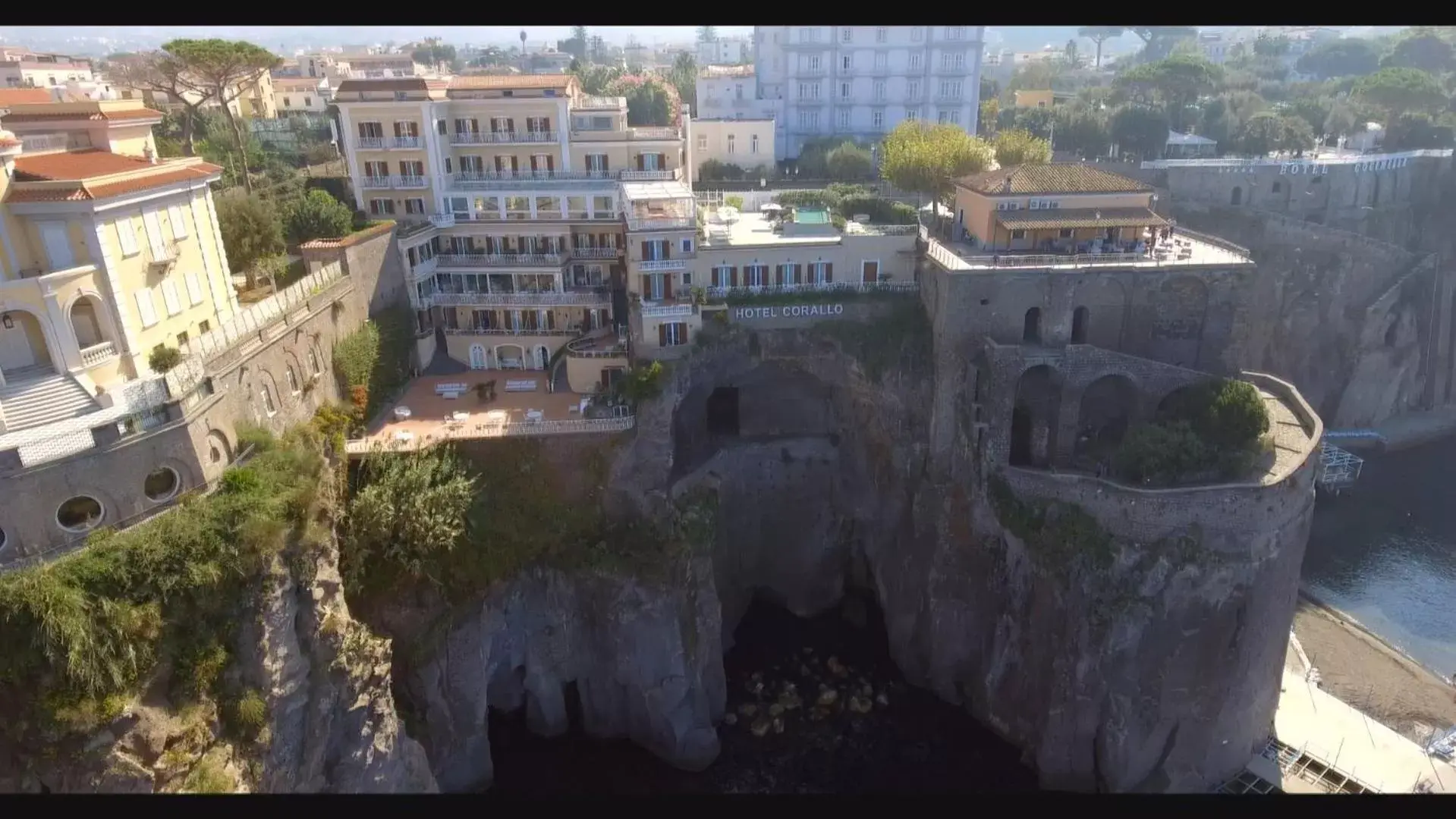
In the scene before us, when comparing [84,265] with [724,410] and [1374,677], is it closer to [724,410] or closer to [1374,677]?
[724,410]

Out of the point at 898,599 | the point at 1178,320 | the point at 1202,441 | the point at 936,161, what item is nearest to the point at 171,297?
the point at 898,599

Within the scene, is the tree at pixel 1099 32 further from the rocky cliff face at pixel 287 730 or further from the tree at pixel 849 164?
Result: the rocky cliff face at pixel 287 730

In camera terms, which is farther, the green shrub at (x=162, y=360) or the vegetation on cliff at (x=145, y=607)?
the green shrub at (x=162, y=360)

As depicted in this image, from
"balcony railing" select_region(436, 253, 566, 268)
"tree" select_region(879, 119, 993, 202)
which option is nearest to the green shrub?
"balcony railing" select_region(436, 253, 566, 268)

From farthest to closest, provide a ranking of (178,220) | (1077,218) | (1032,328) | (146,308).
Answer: (1077,218) < (1032,328) < (178,220) < (146,308)

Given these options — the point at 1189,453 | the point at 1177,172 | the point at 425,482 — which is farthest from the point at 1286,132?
the point at 425,482

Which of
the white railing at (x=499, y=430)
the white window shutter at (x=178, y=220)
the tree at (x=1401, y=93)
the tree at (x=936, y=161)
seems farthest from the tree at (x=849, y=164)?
the tree at (x=1401, y=93)
